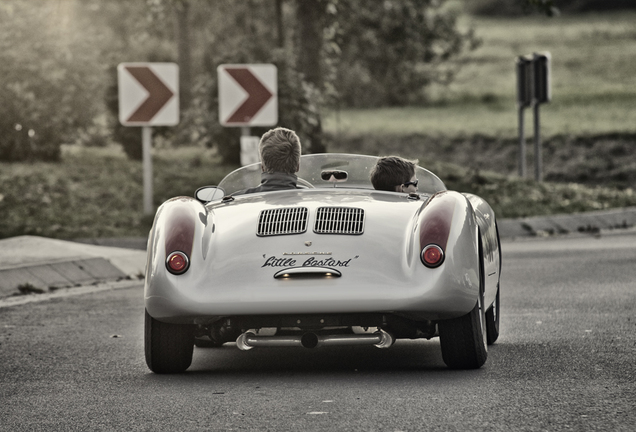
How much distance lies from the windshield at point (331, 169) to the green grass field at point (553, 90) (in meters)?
24.6

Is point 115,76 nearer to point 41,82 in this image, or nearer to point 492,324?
point 41,82

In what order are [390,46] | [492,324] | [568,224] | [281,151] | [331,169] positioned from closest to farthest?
[281,151], [492,324], [331,169], [568,224], [390,46]

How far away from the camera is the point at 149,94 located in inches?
619

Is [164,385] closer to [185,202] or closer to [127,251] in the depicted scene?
[185,202]

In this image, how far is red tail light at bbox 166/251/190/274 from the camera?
6.56m

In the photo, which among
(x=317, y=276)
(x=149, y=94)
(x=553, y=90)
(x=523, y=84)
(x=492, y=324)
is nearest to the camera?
(x=317, y=276)

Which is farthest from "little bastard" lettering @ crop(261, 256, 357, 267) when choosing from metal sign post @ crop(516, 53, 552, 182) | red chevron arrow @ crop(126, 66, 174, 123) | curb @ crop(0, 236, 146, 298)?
metal sign post @ crop(516, 53, 552, 182)

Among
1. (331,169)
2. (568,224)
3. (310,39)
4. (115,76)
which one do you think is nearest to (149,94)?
(568,224)

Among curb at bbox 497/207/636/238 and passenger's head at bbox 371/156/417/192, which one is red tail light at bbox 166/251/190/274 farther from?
curb at bbox 497/207/636/238

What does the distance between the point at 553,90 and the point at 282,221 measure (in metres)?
44.5

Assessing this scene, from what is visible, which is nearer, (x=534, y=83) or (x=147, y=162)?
(x=147, y=162)

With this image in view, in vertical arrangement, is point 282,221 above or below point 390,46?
below

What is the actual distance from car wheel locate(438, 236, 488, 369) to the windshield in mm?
1408

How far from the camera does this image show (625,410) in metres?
5.44
